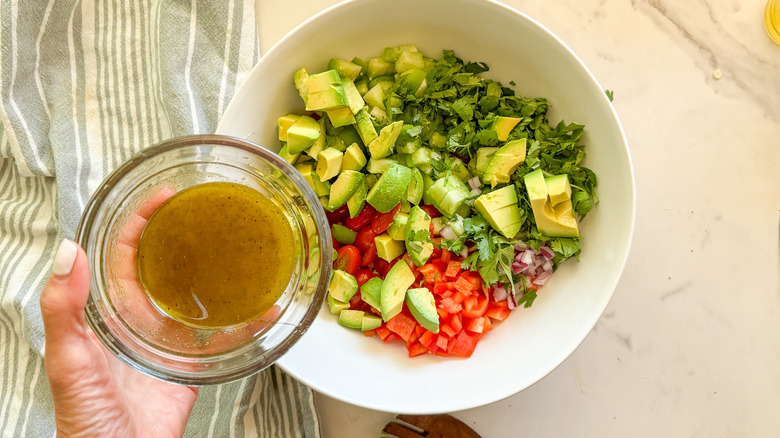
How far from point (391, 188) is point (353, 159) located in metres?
0.13

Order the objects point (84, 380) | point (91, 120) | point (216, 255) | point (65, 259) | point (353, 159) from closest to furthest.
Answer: point (65, 259)
point (84, 380)
point (216, 255)
point (353, 159)
point (91, 120)

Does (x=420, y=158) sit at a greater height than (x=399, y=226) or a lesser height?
greater

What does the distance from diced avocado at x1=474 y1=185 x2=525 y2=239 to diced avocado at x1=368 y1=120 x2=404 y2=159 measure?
25 cm

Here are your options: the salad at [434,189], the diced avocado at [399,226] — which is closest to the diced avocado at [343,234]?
the salad at [434,189]

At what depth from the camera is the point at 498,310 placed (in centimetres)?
152

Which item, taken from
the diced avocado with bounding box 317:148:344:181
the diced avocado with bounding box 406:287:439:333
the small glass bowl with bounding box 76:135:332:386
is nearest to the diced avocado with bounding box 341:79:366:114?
the diced avocado with bounding box 317:148:344:181

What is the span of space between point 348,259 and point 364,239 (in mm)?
65

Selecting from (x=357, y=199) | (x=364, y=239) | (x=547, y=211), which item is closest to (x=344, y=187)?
(x=357, y=199)

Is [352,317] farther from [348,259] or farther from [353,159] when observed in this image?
[353,159]

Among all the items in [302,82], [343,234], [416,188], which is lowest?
[343,234]

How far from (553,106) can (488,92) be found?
0.16 m

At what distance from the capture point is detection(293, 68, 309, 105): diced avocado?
1.46 meters

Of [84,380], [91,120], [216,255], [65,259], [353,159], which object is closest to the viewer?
[65,259]

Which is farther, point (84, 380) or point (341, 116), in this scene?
point (341, 116)
